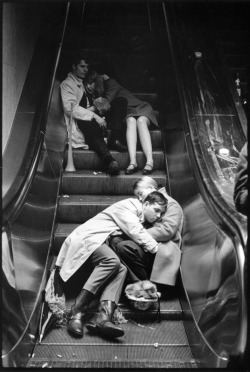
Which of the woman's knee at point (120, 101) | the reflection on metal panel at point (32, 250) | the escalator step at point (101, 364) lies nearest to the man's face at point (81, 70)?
the reflection on metal panel at point (32, 250)

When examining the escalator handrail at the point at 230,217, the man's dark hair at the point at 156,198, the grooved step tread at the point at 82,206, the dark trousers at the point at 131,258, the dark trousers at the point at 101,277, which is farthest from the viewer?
the grooved step tread at the point at 82,206

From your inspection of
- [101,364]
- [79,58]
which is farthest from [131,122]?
[101,364]

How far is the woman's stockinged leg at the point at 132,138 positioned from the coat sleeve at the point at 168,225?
1.95 ft

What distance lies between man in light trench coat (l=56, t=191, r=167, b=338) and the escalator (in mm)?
113

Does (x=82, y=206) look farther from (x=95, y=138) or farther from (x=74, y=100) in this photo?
(x=74, y=100)

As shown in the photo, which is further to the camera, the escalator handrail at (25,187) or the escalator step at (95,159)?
the escalator step at (95,159)

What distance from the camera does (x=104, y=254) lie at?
10.6ft

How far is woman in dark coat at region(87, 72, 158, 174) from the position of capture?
12.7 ft

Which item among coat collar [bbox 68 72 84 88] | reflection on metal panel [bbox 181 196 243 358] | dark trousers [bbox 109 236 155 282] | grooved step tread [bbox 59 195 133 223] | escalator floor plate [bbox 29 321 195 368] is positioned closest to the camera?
reflection on metal panel [bbox 181 196 243 358]

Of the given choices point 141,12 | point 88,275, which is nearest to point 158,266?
point 88,275

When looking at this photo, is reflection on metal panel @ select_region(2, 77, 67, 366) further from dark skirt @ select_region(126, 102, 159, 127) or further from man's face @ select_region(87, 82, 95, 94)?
dark skirt @ select_region(126, 102, 159, 127)

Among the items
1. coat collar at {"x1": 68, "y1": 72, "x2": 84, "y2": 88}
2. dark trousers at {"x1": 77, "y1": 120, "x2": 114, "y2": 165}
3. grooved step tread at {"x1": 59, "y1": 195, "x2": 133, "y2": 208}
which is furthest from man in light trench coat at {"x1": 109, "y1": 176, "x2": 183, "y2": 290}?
coat collar at {"x1": 68, "y1": 72, "x2": 84, "y2": 88}

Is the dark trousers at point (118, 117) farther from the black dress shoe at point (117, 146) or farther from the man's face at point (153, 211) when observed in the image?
the man's face at point (153, 211)

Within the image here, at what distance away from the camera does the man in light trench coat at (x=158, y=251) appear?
329 cm
